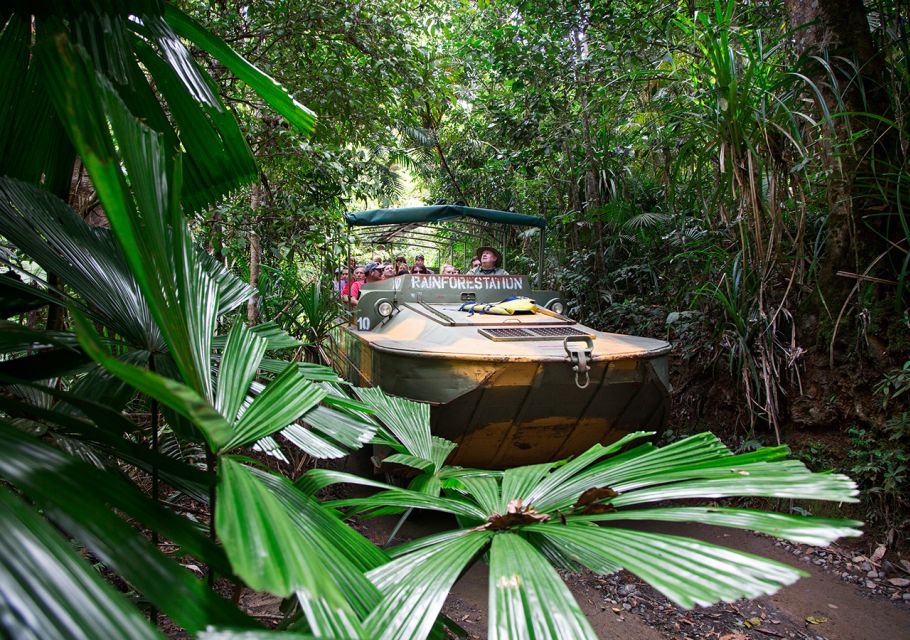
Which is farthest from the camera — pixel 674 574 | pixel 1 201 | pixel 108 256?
pixel 108 256

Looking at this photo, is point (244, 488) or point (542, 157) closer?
point (244, 488)

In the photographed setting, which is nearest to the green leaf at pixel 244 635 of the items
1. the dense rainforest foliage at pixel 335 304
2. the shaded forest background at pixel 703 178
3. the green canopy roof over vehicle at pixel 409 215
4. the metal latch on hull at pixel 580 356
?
the dense rainforest foliage at pixel 335 304

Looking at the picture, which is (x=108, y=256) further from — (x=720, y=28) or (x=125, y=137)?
(x=720, y=28)

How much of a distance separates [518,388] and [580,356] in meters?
0.37

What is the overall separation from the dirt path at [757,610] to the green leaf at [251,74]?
2139mm

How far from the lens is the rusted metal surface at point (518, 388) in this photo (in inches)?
123

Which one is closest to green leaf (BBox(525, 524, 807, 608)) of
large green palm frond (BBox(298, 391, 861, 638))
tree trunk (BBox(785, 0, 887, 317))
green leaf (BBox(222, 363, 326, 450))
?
large green palm frond (BBox(298, 391, 861, 638))

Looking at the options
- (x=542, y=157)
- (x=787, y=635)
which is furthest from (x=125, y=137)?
(x=542, y=157)

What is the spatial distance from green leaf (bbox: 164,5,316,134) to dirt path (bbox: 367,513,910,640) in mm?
2139

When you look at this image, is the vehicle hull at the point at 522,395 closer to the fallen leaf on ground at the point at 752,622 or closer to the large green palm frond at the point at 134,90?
the fallen leaf on ground at the point at 752,622

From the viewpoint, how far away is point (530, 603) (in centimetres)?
55

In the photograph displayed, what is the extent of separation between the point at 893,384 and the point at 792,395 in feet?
2.25

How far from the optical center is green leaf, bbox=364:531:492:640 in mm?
552

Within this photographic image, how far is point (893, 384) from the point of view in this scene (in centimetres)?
325
